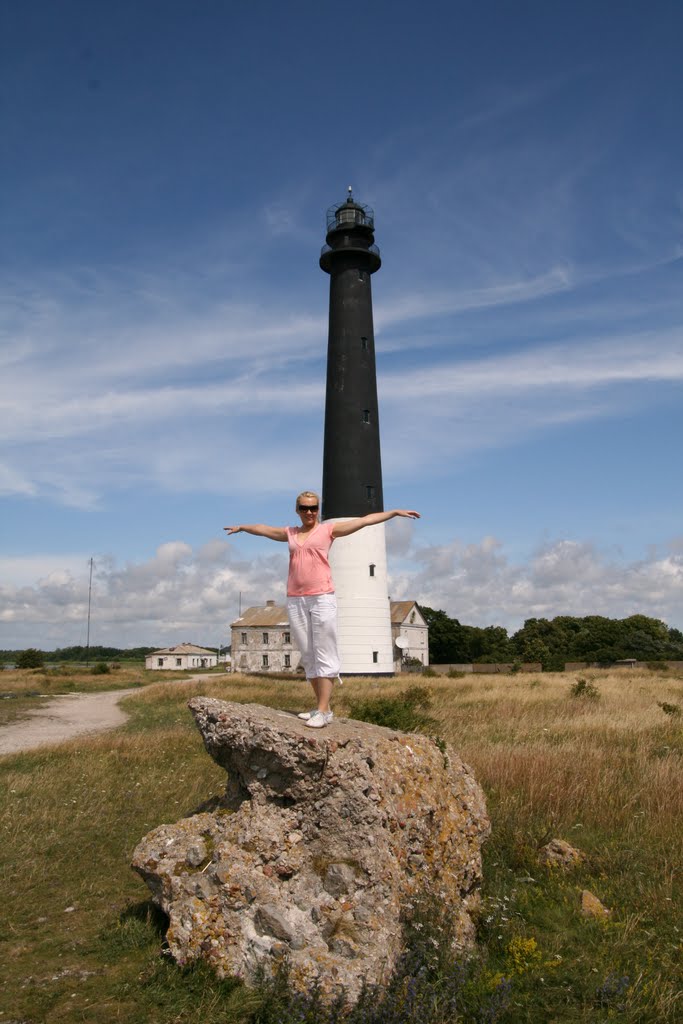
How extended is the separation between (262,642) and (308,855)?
2306 inches

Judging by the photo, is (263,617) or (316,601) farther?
(263,617)

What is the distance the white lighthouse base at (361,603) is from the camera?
102 ft

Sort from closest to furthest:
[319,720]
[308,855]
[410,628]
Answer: [308,855] < [319,720] < [410,628]

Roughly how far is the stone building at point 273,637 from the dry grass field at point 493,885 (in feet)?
150

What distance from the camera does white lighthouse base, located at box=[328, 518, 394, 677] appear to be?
31.2 meters

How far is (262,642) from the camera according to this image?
62625mm

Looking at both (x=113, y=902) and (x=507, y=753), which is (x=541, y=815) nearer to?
(x=507, y=753)

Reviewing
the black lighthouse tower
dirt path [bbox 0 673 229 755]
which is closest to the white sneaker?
dirt path [bbox 0 673 229 755]

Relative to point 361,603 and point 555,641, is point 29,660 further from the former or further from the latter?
point 555,641

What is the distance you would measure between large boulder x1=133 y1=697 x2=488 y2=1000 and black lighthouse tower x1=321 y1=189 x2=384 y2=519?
981 inches

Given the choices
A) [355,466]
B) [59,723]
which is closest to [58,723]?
[59,723]

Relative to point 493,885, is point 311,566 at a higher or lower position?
higher

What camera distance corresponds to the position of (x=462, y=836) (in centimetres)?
595

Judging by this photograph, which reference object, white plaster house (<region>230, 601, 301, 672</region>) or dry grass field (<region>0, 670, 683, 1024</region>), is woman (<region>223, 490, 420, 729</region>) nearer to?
dry grass field (<region>0, 670, 683, 1024</region>)
